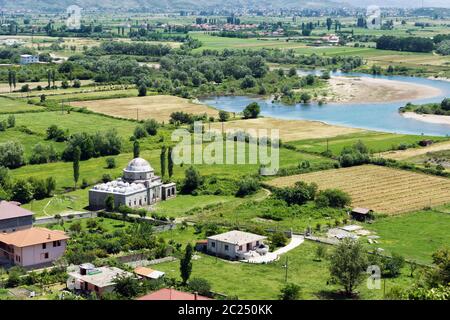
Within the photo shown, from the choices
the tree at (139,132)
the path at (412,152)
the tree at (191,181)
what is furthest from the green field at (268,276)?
the tree at (139,132)

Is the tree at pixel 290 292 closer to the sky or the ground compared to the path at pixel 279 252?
closer to the sky

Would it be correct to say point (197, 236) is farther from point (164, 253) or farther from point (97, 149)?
point (97, 149)

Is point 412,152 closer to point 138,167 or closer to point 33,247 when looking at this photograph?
point 138,167

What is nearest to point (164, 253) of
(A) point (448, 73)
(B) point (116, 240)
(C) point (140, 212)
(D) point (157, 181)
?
(B) point (116, 240)

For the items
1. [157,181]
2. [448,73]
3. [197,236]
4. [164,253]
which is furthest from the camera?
[448,73]

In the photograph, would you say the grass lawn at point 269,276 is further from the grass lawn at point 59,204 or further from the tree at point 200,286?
the grass lawn at point 59,204

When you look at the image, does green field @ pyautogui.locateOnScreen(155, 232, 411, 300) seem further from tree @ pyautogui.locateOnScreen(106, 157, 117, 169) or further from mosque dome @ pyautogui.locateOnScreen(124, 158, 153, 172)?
tree @ pyautogui.locateOnScreen(106, 157, 117, 169)
